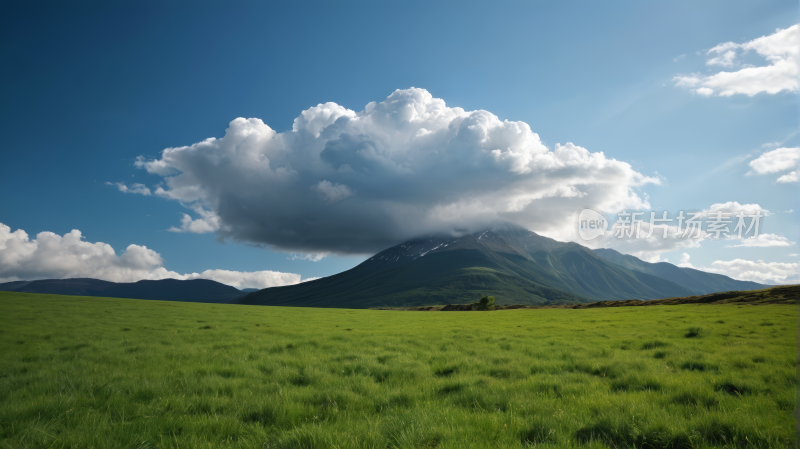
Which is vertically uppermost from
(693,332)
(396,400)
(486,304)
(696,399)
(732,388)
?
(696,399)

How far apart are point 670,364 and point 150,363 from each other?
1703 centimetres

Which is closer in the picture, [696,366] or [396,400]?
[396,400]

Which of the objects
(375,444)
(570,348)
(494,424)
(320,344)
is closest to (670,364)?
(570,348)

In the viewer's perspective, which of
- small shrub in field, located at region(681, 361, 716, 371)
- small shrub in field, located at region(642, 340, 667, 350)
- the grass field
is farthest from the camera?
small shrub in field, located at region(642, 340, 667, 350)

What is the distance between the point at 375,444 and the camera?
4.73 metres

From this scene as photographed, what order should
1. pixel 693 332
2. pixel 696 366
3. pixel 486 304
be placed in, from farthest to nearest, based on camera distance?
pixel 486 304 < pixel 693 332 < pixel 696 366

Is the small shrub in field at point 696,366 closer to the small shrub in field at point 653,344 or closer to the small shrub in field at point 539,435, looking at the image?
the small shrub in field at point 653,344

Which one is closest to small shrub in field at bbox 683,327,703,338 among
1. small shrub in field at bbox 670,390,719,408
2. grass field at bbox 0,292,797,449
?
grass field at bbox 0,292,797,449

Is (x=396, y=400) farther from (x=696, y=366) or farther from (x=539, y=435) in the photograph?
(x=696, y=366)

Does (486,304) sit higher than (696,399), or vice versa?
(696,399)

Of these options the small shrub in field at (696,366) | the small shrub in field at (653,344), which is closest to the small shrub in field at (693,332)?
the small shrub in field at (653,344)

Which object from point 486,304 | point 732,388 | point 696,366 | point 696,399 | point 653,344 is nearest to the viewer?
point 696,399

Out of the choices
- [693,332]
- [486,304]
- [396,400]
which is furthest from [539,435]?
[486,304]

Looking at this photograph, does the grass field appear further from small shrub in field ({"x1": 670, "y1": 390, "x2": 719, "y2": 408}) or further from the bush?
the bush
